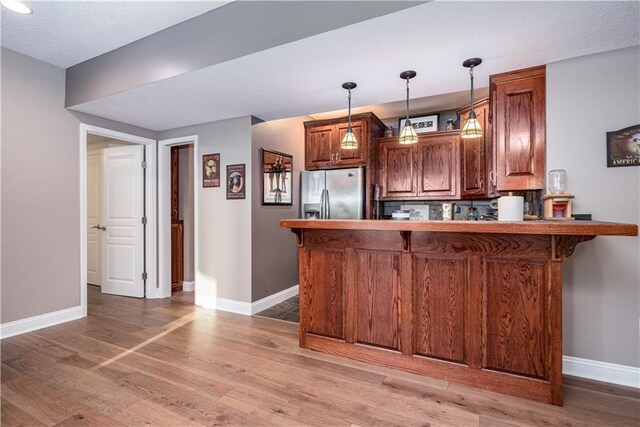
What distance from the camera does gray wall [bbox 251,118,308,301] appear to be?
3.69 meters

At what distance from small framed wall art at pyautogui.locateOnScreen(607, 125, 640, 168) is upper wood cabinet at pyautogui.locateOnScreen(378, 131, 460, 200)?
179 cm

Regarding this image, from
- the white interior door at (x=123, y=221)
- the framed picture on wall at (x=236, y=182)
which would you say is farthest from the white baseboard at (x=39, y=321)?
the framed picture on wall at (x=236, y=182)

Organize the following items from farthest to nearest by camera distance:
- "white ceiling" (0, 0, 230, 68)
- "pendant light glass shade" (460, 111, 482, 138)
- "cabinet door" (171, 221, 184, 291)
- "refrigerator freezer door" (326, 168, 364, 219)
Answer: "cabinet door" (171, 221, 184, 291) → "refrigerator freezer door" (326, 168, 364, 219) → "pendant light glass shade" (460, 111, 482, 138) → "white ceiling" (0, 0, 230, 68)

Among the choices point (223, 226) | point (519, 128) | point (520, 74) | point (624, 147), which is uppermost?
point (520, 74)

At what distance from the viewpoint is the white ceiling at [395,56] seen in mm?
1768

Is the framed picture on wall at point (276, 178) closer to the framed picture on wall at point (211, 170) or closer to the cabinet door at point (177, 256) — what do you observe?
the framed picture on wall at point (211, 170)

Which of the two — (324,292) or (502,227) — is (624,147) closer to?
(502,227)

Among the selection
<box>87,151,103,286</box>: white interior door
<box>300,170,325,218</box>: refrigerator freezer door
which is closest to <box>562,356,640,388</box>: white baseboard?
<box>300,170,325,218</box>: refrigerator freezer door

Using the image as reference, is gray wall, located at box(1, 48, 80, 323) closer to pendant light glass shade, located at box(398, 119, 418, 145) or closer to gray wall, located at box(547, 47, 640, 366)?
pendant light glass shade, located at box(398, 119, 418, 145)

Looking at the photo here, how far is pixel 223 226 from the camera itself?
12.5 ft

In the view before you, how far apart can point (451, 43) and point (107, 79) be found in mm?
3107

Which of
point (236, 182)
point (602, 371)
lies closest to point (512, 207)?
point (602, 371)

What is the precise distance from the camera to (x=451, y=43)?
2.05 meters

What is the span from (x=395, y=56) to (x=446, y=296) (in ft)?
5.86
